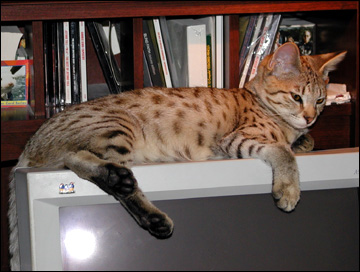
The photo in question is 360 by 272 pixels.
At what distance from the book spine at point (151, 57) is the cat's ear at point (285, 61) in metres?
0.39

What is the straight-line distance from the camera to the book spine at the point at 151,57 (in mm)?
1700

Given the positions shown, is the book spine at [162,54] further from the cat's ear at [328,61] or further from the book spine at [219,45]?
the cat's ear at [328,61]

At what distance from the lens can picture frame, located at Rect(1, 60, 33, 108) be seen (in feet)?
5.74

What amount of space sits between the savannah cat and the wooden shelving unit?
0.08 metres

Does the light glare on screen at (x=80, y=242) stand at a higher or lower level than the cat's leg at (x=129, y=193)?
lower

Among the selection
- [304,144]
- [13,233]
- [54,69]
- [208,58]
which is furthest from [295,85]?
[13,233]

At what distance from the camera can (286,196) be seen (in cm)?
118

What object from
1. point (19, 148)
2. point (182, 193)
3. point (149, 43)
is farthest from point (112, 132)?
point (149, 43)

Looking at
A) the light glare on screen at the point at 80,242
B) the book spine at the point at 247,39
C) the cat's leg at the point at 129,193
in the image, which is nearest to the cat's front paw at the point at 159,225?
the cat's leg at the point at 129,193

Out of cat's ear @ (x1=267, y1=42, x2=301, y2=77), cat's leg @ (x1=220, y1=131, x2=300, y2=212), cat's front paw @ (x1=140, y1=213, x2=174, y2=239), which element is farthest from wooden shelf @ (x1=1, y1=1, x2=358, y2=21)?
cat's front paw @ (x1=140, y1=213, x2=174, y2=239)

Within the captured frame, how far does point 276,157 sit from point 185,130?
12.9 inches

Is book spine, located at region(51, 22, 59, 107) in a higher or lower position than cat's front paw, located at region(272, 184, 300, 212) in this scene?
higher

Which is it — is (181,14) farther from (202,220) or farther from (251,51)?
(202,220)

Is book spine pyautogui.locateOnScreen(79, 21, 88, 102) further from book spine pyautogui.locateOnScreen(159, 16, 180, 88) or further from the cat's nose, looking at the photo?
the cat's nose
